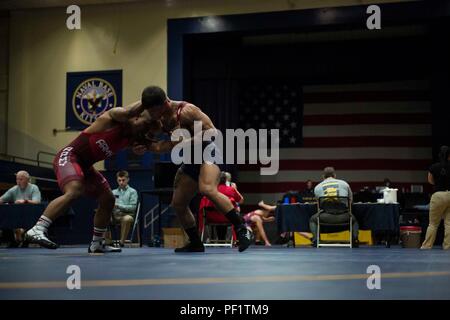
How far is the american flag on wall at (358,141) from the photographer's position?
1638cm

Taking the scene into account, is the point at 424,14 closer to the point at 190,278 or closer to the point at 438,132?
the point at 438,132

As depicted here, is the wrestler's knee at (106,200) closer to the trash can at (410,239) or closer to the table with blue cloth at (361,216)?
the table with blue cloth at (361,216)

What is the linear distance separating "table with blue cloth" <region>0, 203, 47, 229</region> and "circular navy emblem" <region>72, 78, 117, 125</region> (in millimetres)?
6216

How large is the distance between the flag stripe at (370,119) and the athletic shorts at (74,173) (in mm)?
11965

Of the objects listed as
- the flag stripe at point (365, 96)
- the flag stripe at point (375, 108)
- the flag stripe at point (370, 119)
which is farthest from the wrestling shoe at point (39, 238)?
the flag stripe at point (365, 96)

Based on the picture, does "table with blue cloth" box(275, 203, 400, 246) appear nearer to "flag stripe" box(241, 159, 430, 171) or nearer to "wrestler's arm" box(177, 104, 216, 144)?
"wrestler's arm" box(177, 104, 216, 144)

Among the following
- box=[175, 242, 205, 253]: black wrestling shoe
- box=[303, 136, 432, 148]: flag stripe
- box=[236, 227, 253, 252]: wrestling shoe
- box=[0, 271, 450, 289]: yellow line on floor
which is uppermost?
box=[303, 136, 432, 148]: flag stripe

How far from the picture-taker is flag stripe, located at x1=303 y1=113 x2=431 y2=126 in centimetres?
1652

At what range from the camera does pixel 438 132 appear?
1467 cm

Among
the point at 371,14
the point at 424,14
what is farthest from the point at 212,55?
the point at 424,14

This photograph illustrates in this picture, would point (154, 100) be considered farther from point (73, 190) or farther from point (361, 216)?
point (361, 216)

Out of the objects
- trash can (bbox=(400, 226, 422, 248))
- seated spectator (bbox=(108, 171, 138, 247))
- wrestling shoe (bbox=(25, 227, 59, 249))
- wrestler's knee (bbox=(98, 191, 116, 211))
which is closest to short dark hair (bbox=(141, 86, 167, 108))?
wrestler's knee (bbox=(98, 191, 116, 211))

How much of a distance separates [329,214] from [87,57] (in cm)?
835

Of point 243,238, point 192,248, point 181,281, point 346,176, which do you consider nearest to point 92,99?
point 346,176
